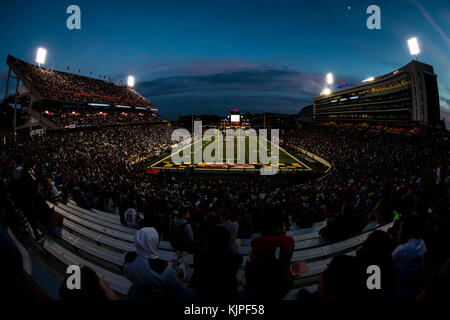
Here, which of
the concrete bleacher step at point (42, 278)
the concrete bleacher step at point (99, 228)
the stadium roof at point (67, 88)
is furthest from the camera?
the stadium roof at point (67, 88)

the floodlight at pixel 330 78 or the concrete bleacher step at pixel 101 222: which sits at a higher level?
the floodlight at pixel 330 78

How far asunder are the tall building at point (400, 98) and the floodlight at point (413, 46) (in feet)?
29.6

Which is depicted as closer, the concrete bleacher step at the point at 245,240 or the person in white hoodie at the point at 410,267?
the person in white hoodie at the point at 410,267

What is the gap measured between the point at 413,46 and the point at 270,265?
170ft

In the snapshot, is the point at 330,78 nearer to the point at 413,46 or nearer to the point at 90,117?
the point at 413,46

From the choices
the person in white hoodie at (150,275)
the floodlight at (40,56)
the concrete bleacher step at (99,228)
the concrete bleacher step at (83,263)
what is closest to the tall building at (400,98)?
the concrete bleacher step at (99,228)

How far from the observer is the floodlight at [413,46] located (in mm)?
35781

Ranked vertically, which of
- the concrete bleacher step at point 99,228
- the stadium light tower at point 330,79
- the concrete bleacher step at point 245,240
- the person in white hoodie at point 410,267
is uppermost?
the stadium light tower at point 330,79

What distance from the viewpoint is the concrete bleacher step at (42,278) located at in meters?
2.79

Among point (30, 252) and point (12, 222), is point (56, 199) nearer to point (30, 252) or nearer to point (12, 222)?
point (12, 222)

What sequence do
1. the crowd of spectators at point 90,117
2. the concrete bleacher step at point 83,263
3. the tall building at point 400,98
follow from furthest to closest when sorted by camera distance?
the tall building at point 400,98 < the crowd of spectators at point 90,117 < the concrete bleacher step at point 83,263

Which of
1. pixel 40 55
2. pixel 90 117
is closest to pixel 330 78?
pixel 90 117

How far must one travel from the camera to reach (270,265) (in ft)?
8.13

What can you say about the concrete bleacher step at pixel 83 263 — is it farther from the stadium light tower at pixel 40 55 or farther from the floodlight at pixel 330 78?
the floodlight at pixel 330 78
